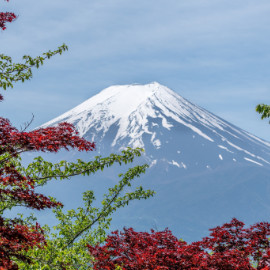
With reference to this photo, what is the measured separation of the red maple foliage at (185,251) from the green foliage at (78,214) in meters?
0.67

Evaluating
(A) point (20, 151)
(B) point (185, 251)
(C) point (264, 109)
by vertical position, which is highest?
(C) point (264, 109)

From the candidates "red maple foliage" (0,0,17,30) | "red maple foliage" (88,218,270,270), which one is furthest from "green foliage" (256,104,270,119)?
"red maple foliage" (0,0,17,30)

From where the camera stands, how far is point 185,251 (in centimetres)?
889

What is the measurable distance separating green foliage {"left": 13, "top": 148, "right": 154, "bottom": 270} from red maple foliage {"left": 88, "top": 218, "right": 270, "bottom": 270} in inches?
26.3

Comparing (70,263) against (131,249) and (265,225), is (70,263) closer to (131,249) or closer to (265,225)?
(131,249)

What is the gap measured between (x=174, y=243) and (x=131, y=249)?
44.0 inches

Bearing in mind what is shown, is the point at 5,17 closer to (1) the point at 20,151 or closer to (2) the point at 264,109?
(1) the point at 20,151

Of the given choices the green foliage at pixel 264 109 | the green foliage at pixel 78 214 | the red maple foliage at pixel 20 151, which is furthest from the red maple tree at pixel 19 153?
the green foliage at pixel 264 109

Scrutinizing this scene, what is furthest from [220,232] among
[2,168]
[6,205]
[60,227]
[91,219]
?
[2,168]

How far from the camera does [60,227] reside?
11.6 m

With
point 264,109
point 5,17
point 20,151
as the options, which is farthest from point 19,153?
point 264,109

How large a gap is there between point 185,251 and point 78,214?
407cm

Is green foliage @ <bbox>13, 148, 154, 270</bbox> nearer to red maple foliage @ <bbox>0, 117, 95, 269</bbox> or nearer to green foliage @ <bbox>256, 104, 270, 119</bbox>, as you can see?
red maple foliage @ <bbox>0, 117, 95, 269</bbox>

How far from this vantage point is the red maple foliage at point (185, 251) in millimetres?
8430
